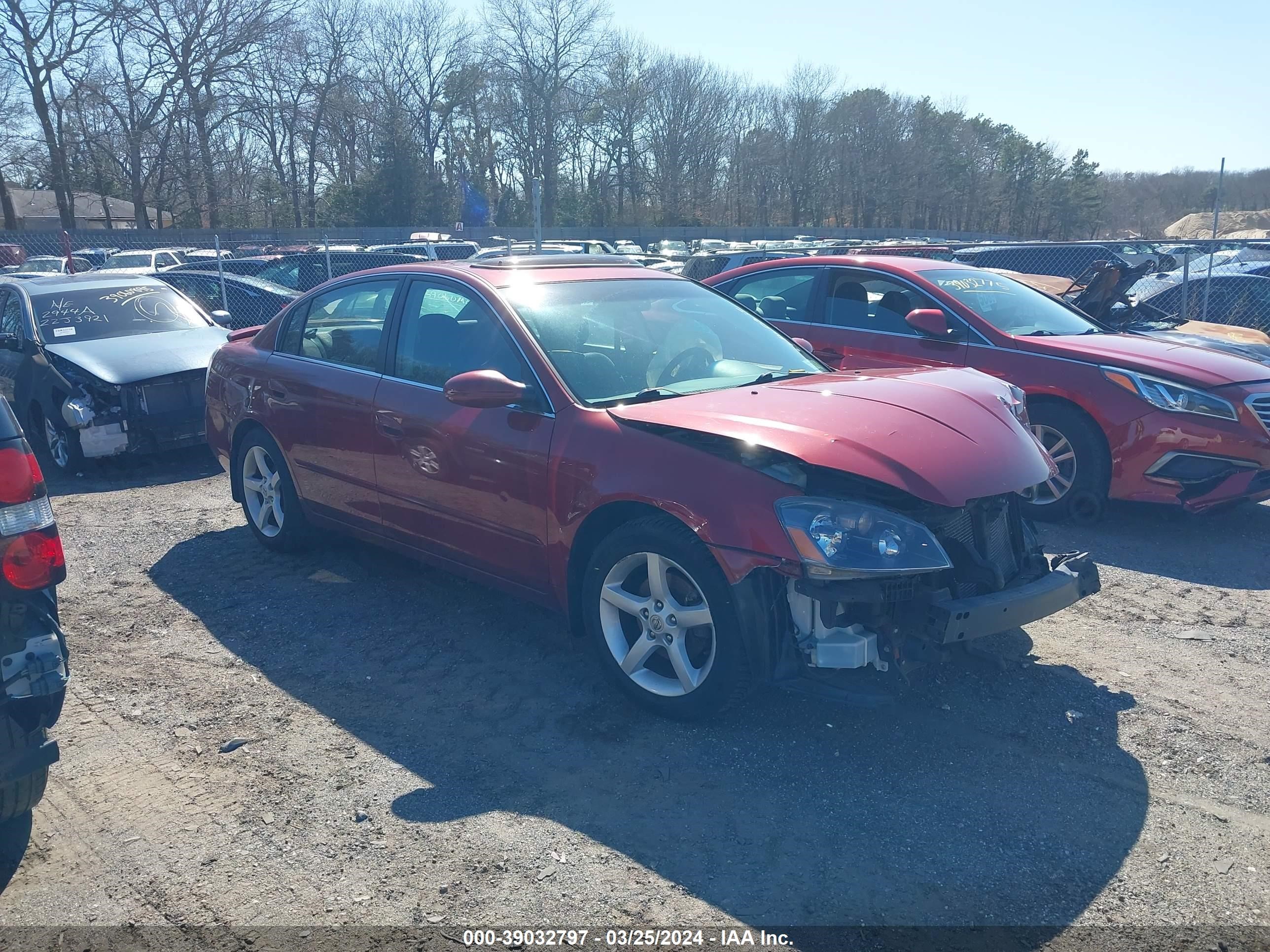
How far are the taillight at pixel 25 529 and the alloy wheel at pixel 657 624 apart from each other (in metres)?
1.89

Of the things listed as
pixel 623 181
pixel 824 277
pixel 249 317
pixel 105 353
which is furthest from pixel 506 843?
pixel 623 181

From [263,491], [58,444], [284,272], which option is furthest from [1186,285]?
[284,272]

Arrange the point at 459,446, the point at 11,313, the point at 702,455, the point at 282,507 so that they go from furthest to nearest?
1. the point at 11,313
2. the point at 282,507
3. the point at 459,446
4. the point at 702,455

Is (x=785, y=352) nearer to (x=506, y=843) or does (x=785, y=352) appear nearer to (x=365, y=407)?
(x=365, y=407)

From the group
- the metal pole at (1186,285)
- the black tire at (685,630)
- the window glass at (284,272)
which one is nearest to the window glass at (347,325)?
the black tire at (685,630)

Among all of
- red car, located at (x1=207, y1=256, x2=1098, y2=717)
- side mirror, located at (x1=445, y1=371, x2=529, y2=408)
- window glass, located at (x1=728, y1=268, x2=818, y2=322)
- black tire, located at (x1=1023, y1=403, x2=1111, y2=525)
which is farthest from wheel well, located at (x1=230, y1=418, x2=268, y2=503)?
black tire, located at (x1=1023, y1=403, x2=1111, y2=525)

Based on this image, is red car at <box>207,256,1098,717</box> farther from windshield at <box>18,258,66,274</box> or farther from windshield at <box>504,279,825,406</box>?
windshield at <box>18,258,66,274</box>

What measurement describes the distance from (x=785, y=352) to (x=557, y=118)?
187ft

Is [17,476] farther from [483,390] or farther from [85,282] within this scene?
[85,282]

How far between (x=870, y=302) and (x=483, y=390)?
430 cm

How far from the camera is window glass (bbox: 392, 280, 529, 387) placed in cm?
443

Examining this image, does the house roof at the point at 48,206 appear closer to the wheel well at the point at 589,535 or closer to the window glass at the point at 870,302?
the window glass at the point at 870,302

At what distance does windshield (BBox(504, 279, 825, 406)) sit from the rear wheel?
205cm

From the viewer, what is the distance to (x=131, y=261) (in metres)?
26.1
